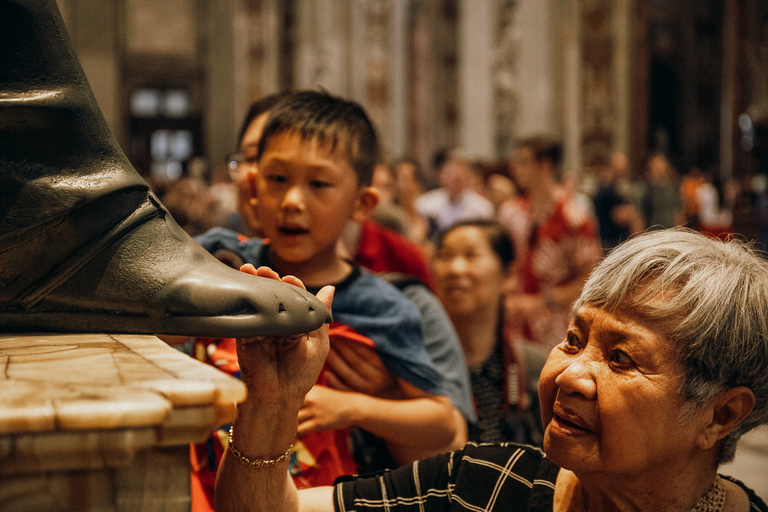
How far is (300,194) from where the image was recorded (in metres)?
1.71

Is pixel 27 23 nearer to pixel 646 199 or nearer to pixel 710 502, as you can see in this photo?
pixel 710 502

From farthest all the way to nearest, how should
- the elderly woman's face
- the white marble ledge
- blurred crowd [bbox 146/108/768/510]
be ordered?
blurred crowd [bbox 146/108/768/510] → the elderly woman's face → the white marble ledge

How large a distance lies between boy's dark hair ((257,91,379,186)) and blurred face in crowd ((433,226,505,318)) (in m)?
1.35

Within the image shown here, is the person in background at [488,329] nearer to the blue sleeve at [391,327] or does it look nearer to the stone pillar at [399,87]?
the blue sleeve at [391,327]

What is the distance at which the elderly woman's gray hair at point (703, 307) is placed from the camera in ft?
4.36

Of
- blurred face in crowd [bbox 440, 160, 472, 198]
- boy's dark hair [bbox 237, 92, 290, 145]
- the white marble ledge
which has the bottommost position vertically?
blurred face in crowd [bbox 440, 160, 472, 198]

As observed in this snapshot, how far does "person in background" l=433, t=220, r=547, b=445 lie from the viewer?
2.91 meters

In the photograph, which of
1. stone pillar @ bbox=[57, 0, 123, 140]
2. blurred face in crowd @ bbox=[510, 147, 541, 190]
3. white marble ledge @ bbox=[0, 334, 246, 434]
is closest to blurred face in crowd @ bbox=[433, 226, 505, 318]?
blurred face in crowd @ bbox=[510, 147, 541, 190]

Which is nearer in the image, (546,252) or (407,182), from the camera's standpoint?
(546,252)

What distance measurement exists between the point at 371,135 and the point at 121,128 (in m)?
18.0

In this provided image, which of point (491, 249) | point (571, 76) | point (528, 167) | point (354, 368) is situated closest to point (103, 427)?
point (354, 368)

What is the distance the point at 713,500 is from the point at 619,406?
0.28 m

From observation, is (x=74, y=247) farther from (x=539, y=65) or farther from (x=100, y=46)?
(x=100, y=46)

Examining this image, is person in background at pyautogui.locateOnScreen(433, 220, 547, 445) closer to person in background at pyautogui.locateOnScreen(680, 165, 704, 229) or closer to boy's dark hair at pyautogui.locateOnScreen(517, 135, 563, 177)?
boy's dark hair at pyautogui.locateOnScreen(517, 135, 563, 177)
